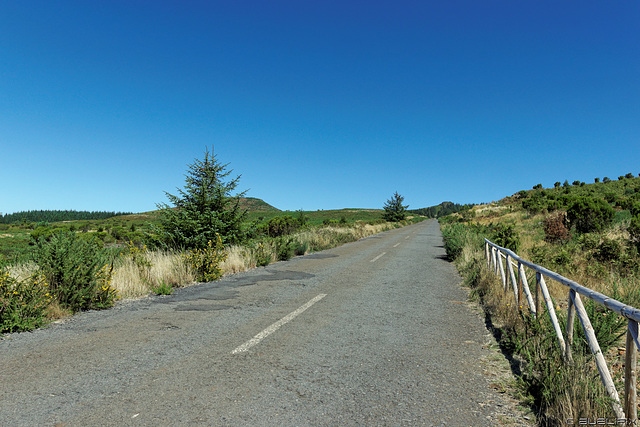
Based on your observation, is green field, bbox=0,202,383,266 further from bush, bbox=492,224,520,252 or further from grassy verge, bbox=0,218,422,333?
bush, bbox=492,224,520,252

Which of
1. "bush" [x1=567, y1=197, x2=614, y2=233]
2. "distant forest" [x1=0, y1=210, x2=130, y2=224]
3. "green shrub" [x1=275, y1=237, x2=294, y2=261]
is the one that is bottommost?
"green shrub" [x1=275, y1=237, x2=294, y2=261]

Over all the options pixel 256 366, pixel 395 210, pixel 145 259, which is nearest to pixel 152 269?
pixel 145 259

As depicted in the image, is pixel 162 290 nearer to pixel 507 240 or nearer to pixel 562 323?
pixel 562 323

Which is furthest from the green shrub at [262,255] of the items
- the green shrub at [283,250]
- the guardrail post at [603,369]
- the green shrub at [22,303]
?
the guardrail post at [603,369]

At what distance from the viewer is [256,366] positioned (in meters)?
3.95

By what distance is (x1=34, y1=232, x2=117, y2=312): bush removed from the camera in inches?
245

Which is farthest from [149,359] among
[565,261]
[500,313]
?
[565,261]

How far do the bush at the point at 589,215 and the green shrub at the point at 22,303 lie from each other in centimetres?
2330

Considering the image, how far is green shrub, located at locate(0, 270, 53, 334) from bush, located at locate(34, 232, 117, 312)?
33 cm

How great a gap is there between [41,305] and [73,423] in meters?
3.81

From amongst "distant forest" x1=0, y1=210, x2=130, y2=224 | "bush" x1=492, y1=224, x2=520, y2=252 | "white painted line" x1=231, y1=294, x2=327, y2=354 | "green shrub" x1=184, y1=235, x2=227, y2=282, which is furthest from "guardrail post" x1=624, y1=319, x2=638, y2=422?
"distant forest" x1=0, y1=210, x2=130, y2=224

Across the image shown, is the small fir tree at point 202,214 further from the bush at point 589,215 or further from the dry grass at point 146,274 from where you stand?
the bush at point 589,215

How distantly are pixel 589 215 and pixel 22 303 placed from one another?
78.7 ft

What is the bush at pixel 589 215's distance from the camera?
18.8 m
